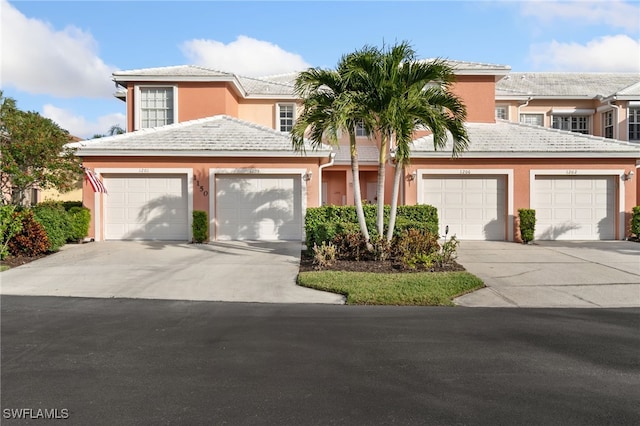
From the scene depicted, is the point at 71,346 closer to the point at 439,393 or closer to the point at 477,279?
the point at 439,393

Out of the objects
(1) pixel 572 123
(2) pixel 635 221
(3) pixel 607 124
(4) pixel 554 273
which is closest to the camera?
(4) pixel 554 273

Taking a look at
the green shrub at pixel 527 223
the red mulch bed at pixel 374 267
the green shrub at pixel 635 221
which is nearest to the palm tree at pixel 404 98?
the red mulch bed at pixel 374 267

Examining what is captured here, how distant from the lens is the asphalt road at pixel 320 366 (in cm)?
410

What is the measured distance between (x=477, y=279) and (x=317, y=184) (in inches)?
312

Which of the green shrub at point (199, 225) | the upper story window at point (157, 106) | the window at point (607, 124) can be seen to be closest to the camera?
the green shrub at point (199, 225)

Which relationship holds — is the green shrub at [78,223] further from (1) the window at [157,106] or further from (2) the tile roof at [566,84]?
(2) the tile roof at [566,84]

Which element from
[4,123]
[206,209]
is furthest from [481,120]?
[4,123]

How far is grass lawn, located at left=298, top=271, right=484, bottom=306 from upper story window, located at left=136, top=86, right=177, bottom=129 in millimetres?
12391

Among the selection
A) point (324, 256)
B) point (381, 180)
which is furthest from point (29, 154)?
point (381, 180)

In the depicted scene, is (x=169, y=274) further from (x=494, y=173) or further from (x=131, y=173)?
(x=494, y=173)

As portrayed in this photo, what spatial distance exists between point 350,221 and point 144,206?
7.48 metres

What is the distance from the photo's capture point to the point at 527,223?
1656cm

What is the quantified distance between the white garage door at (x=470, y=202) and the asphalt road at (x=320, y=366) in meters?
9.82

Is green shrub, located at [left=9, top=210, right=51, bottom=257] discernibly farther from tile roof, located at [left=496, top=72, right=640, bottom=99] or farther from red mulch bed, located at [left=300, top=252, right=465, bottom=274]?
tile roof, located at [left=496, top=72, right=640, bottom=99]
